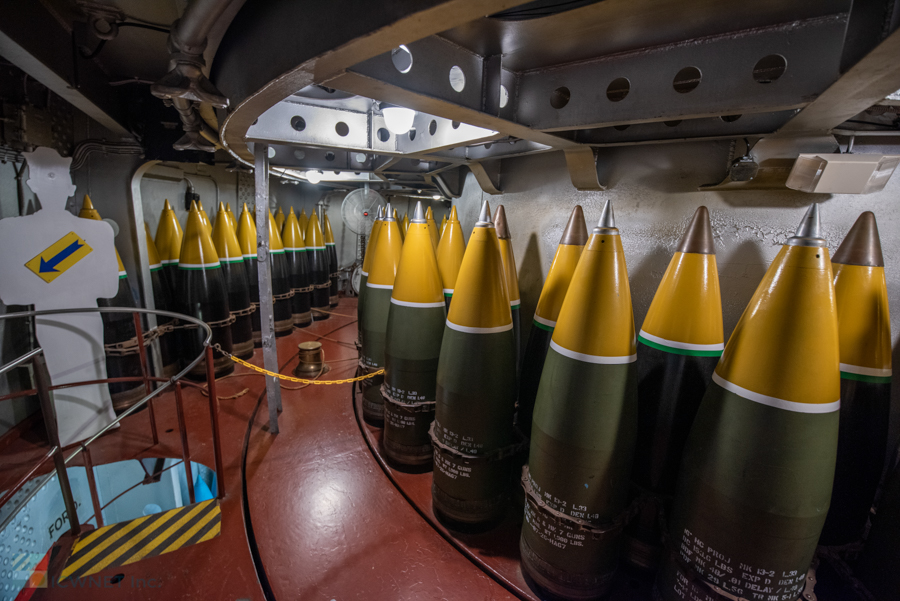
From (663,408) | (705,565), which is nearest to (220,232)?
(663,408)

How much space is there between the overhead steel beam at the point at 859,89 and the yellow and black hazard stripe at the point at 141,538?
3.17 meters

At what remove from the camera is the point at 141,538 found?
1.96 metres

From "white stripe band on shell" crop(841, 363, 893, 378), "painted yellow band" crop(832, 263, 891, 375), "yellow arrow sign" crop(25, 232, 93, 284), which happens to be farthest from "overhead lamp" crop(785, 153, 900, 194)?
"yellow arrow sign" crop(25, 232, 93, 284)

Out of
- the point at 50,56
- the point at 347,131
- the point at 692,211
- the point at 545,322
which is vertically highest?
the point at 50,56

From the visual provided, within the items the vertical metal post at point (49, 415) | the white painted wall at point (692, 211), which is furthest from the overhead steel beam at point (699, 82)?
the vertical metal post at point (49, 415)

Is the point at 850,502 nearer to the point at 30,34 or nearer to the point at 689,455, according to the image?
the point at 689,455

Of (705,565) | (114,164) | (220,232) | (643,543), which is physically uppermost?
(114,164)

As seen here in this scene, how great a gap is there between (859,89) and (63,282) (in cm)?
444

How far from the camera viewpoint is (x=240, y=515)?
7.15 ft

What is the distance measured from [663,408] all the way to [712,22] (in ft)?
4.83

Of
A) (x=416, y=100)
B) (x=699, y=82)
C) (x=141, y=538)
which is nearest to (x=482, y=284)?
(x=416, y=100)

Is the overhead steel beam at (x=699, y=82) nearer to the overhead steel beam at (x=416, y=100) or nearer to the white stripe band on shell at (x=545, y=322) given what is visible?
the overhead steel beam at (x=416, y=100)

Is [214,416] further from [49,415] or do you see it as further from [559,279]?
[559,279]

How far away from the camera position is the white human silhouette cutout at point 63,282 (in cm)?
259
